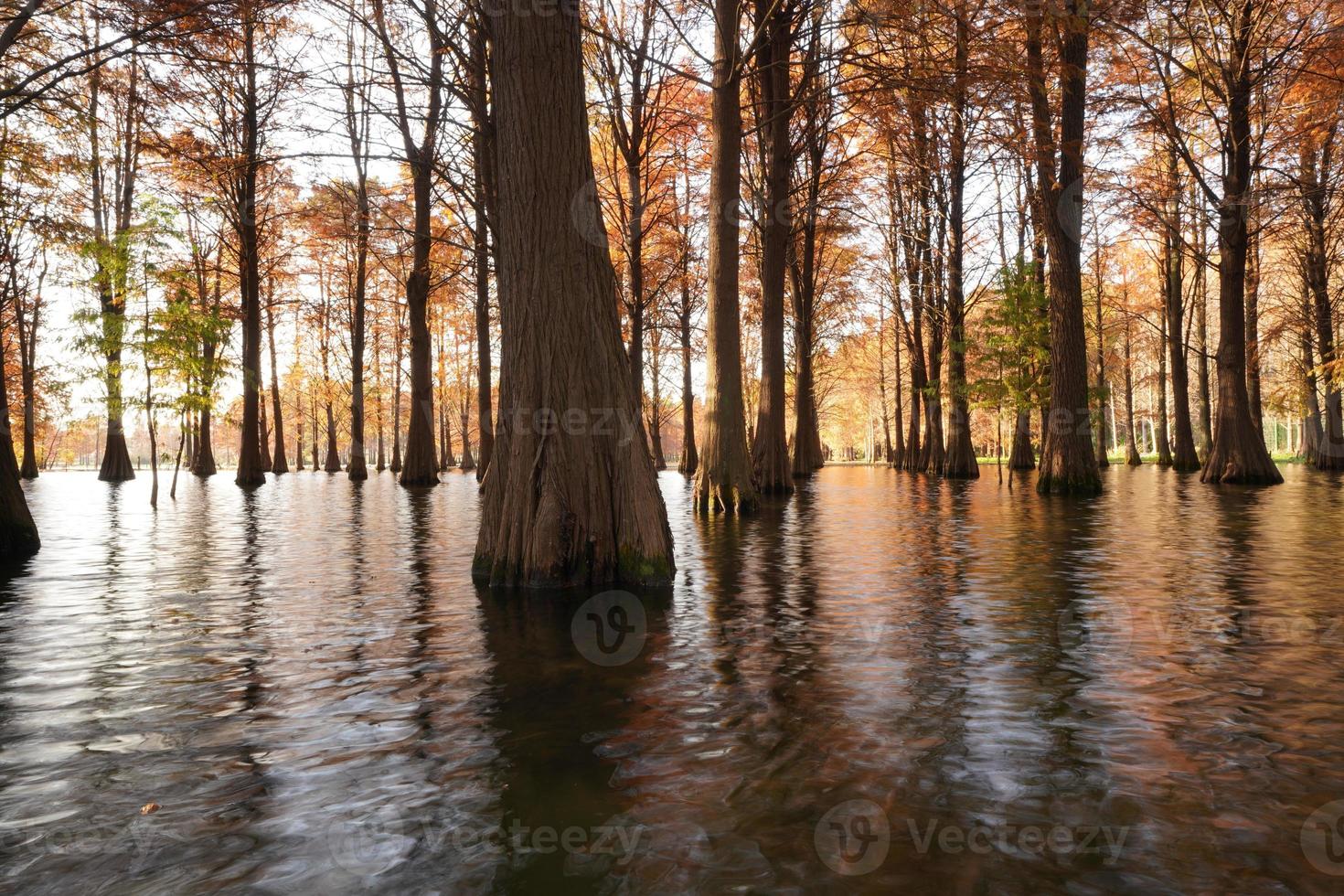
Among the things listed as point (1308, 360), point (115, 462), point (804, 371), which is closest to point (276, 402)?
point (115, 462)

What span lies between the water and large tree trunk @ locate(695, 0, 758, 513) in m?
6.08

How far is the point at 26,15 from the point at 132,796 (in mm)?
9047

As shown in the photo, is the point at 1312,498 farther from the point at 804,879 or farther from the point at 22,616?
the point at 22,616

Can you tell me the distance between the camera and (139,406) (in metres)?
18.8

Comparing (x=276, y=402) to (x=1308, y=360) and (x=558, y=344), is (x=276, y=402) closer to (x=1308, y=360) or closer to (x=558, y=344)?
(x=558, y=344)

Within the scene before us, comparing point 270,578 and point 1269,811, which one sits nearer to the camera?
point 1269,811

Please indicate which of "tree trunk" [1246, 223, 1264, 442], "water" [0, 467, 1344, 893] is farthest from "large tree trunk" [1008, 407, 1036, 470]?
"water" [0, 467, 1344, 893]

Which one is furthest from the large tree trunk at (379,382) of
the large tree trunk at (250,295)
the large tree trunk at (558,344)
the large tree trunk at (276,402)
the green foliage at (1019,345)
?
the large tree trunk at (558,344)

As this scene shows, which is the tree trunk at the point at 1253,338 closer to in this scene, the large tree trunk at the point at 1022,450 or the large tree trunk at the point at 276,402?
the large tree trunk at the point at 1022,450

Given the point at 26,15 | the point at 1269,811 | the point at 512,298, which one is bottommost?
the point at 1269,811

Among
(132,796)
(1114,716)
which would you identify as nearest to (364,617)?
(132,796)

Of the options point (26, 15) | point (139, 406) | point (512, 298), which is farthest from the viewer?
point (139, 406)

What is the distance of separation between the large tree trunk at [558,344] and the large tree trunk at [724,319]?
23.0 ft

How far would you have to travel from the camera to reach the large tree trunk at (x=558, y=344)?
7098 mm
